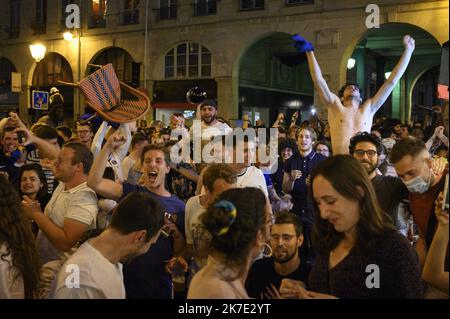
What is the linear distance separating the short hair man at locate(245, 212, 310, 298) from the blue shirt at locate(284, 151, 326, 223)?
98.3 inches

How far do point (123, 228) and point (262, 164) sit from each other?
4.15 m

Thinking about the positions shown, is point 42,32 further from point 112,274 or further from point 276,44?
point 112,274

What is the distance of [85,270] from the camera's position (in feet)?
8.45

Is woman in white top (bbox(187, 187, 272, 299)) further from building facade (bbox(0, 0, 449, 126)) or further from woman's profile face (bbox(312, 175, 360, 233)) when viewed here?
building facade (bbox(0, 0, 449, 126))

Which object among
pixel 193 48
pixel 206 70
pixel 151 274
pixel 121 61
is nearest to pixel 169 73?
pixel 193 48

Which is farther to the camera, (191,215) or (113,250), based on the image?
(191,215)

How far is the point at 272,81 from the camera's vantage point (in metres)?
23.4

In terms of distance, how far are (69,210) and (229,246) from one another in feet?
5.86

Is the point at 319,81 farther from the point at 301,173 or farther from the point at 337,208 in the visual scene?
the point at 337,208

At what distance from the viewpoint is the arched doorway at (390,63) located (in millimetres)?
21612

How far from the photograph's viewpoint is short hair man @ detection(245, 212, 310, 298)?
345 centimetres

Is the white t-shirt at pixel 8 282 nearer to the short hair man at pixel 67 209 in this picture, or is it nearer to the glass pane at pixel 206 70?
the short hair man at pixel 67 209

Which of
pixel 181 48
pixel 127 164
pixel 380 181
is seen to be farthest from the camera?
pixel 181 48

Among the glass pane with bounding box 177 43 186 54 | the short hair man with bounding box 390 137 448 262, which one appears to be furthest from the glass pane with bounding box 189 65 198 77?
the short hair man with bounding box 390 137 448 262
